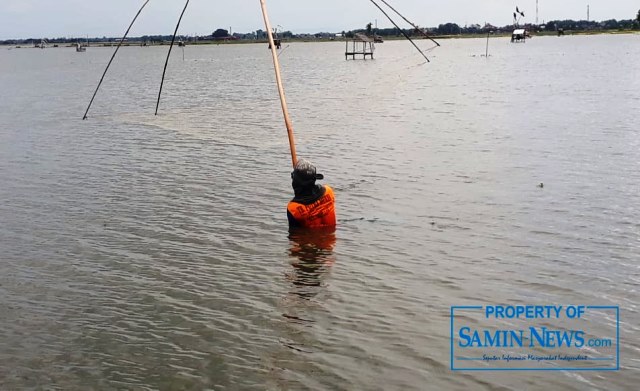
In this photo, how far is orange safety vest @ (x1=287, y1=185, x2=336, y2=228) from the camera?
11234mm

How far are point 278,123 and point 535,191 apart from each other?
14440mm

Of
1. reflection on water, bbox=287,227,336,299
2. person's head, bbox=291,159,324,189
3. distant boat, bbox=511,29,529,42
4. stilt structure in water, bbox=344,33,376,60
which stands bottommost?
reflection on water, bbox=287,227,336,299

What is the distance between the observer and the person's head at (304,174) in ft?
35.4

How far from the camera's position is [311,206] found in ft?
36.8

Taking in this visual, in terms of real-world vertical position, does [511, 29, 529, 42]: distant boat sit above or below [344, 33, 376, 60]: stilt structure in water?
above

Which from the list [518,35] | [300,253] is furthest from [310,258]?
[518,35]

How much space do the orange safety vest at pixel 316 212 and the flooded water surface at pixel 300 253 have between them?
283mm

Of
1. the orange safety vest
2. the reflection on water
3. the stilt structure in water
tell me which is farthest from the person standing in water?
the stilt structure in water

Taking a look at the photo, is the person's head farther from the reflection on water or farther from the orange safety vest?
the reflection on water

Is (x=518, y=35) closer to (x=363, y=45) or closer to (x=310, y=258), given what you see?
(x=363, y=45)

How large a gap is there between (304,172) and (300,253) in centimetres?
130

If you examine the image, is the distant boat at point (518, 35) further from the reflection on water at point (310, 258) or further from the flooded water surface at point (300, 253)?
the reflection on water at point (310, 258)

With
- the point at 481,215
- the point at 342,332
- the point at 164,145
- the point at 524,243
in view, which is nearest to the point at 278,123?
the point at 164,145

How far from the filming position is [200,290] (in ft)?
29.3
